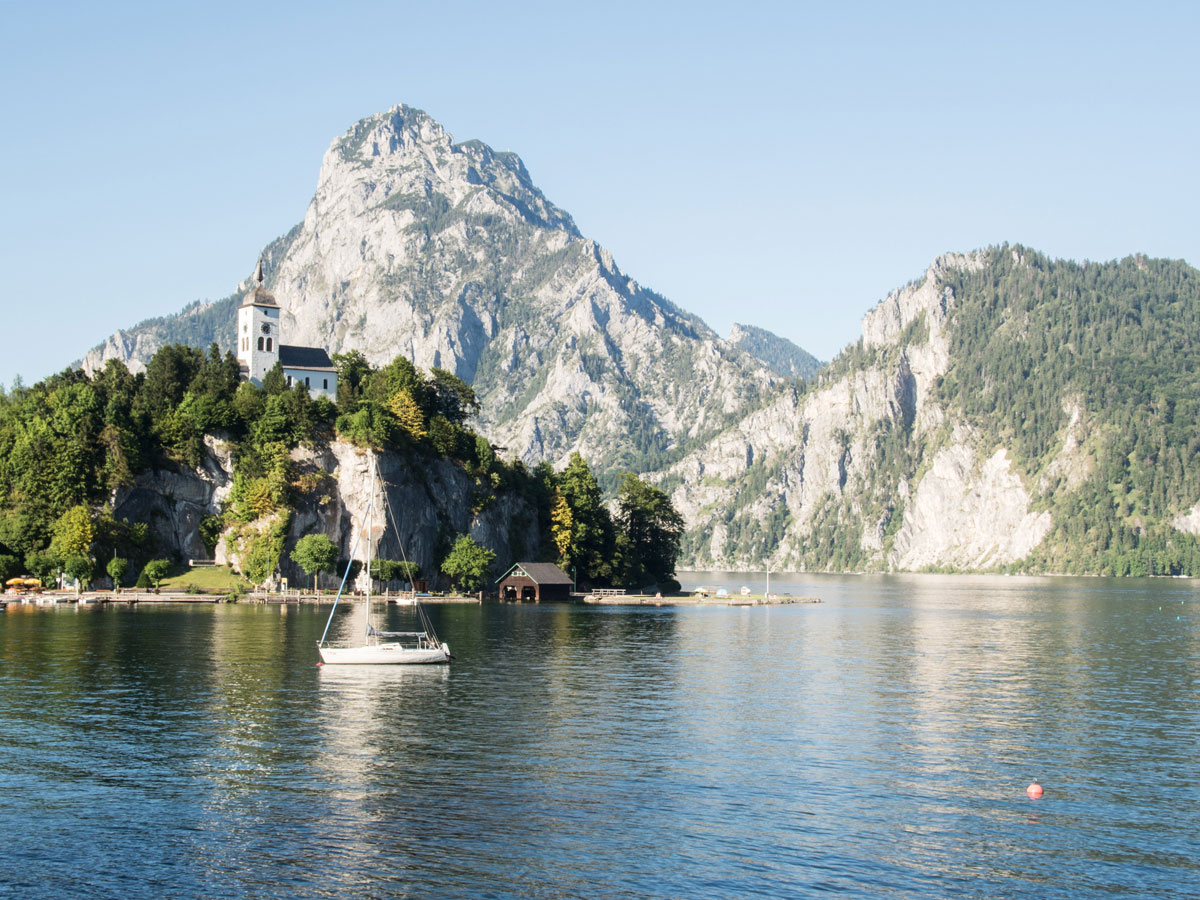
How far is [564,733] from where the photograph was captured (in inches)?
2371

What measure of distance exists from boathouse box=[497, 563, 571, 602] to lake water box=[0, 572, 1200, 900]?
292 feet

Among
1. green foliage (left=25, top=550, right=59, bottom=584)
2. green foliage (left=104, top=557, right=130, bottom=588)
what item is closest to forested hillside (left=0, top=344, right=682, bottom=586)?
green foliage (left=25, top=550, right=59, bottom=584)

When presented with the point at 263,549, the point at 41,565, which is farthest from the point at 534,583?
the point at 41,565

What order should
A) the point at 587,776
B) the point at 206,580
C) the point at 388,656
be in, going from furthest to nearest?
the point at 206,580 → the point at 388,656 → the point at 587,776

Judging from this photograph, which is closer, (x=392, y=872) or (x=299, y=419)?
(x=392, y=872)

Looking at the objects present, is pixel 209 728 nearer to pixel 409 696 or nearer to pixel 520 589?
pixel 409 696

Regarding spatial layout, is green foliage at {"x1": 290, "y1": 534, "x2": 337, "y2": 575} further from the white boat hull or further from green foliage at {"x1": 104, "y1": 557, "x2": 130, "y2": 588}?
the white boat hull

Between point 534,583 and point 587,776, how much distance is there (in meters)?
136

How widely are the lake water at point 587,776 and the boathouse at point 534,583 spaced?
8891cm

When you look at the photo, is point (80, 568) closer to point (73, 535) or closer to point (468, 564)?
point (73, 535)

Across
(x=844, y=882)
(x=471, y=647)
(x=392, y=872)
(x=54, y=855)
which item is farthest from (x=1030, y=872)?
(x=471, y=647)

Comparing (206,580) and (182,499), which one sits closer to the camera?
(206,580)

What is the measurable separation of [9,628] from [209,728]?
6554 cm

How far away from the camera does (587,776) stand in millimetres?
50562
